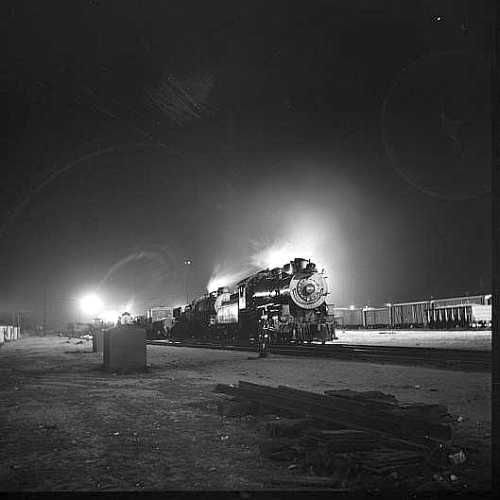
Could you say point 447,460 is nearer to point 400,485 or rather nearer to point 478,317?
point 400,485

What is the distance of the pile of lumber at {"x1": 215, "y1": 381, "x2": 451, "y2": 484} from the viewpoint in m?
5.18

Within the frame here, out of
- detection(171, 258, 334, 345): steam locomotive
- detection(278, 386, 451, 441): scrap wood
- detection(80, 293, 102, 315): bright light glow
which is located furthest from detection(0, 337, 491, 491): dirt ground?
detection(80, 293, 102, 315): bright light glow

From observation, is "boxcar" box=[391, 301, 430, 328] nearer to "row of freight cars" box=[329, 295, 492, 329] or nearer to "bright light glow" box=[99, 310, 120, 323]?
"row of freight cars" box=[329, 295, 492, 329]

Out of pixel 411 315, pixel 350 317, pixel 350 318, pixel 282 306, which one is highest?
pixel 282 306

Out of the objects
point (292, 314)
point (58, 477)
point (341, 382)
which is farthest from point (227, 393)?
point (292, 314)

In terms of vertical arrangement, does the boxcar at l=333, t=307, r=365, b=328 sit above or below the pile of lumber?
below

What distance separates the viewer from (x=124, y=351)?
15234 millimetres

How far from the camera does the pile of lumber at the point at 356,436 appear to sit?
204 inches

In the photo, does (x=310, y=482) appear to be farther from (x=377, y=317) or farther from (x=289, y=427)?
(x=377, y=317)

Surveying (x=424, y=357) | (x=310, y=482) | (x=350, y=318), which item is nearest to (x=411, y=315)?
(x=350, y=318)

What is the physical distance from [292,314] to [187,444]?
65.7ft

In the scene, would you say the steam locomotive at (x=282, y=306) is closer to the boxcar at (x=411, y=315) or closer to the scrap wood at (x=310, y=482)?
the scrap wood at (x=310, y=482)

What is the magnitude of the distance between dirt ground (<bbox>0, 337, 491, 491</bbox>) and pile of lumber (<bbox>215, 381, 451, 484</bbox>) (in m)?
0.28

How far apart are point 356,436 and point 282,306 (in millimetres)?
20467
